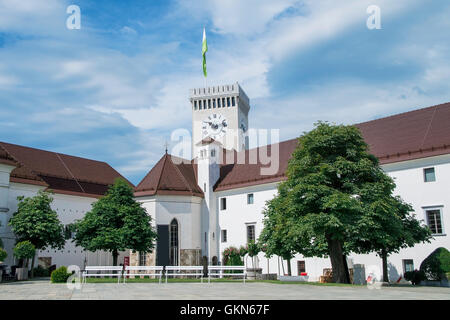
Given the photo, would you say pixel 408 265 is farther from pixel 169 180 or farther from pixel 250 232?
pixel 169 180

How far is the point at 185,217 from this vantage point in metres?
43.6

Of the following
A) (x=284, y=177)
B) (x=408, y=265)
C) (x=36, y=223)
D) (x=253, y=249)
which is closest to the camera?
(x=408, y=265)

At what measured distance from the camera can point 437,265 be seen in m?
25.6

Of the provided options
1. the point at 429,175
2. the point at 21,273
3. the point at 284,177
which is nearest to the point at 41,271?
the point at 21,273

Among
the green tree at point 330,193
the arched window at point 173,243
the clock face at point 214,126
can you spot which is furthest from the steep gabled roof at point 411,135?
the clock face at point 214,126

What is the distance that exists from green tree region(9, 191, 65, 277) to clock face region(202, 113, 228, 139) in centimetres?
4264

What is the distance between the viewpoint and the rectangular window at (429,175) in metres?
30.9

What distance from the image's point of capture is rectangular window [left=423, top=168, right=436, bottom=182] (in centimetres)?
3088

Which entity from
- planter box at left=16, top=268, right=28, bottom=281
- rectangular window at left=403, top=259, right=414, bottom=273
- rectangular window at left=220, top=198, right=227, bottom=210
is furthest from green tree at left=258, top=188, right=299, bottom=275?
planter box at left=16, top=268, right=28, bottom=281

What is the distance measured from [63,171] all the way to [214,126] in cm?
3309

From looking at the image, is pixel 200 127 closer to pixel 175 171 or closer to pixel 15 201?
pixel 175 171

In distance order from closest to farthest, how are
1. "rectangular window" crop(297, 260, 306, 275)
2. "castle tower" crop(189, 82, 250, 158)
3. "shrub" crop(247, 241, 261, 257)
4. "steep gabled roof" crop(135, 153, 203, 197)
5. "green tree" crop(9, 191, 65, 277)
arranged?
"green tree" crop(9, 191, 65, 277) → "rectangular window" crop(297, 260, 306, 275) → "shrub" crop(247, 241, 261, 257) → "steep gabled roof" crop(135, 153, 203, 197) → "castle tower" crop(189, 82, 250, 158)

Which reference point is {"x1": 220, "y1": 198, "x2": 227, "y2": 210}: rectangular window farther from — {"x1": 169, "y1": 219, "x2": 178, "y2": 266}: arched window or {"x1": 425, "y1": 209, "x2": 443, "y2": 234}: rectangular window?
{"x1": 425, "y1": 209, "x2": 443, "y2": 234}: rectangular window

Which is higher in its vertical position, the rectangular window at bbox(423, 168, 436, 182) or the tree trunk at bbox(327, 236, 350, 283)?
the rectangular window at bbox(423, 168, 436, 182)
